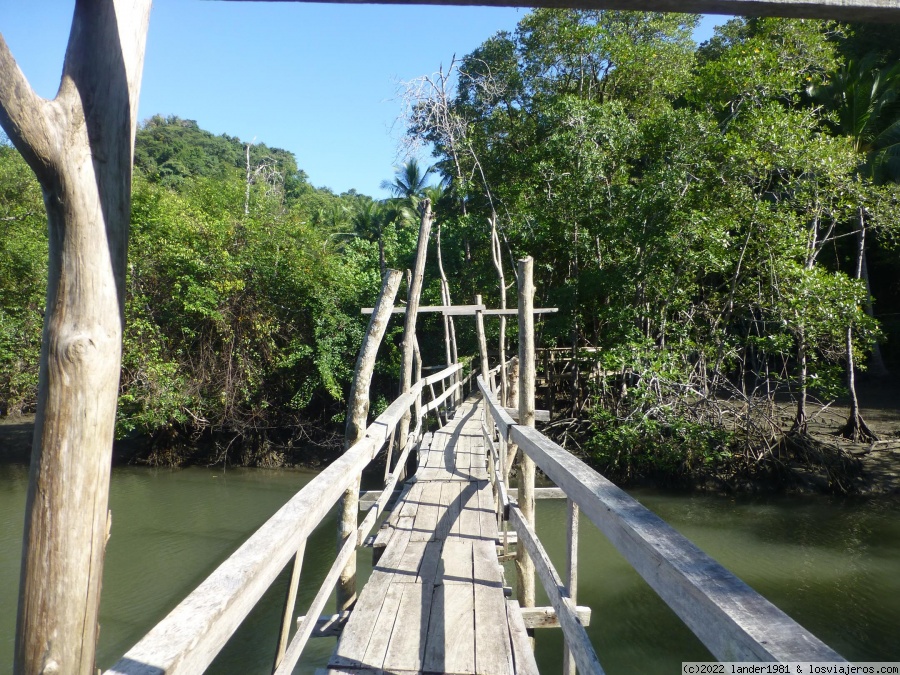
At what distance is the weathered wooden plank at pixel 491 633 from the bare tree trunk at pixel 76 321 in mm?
1263

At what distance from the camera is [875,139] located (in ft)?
54.0

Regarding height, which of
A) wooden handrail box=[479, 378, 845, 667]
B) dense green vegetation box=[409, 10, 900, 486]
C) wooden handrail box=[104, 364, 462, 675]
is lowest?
wooden handrail box=[104, 364, 462, 675]

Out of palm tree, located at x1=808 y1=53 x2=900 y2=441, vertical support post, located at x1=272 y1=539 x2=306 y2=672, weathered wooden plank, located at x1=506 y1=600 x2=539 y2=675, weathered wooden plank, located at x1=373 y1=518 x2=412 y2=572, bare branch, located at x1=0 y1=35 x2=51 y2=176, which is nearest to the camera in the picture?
bare branch, located at x1=0 y1=35 x2=51 y2=176

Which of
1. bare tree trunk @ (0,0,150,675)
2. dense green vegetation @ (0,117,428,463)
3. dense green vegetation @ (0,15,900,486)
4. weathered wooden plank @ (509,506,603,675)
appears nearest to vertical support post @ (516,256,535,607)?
weathered wooden plank @ (509,506,603,675)

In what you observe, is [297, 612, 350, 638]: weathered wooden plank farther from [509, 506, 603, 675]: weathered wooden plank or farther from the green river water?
the green river water

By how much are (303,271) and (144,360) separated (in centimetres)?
388

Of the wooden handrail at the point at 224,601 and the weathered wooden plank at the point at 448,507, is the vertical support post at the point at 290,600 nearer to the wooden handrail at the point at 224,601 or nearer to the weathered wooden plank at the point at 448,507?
the wooden handrail at the point at 224,601

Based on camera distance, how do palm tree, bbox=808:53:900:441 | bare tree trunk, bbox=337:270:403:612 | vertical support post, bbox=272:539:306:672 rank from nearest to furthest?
vertical support post, bbox=272:539:306:672 < bare tree trunk, bbox=337:270:403:612 < palm tree, bbox=808:53:900:441

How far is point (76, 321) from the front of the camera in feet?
5.28

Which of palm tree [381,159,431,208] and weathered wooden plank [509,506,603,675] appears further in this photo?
palm tree [381,159,431,208]

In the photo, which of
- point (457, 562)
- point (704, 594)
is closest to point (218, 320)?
point (457, 562)

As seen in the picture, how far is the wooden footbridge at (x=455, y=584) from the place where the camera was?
0.95 metres

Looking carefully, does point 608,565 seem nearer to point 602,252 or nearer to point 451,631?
point 451,631

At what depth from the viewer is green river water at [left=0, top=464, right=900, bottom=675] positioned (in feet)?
22.8
